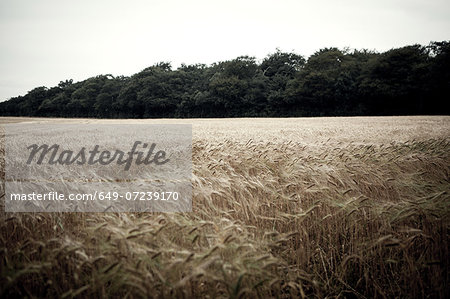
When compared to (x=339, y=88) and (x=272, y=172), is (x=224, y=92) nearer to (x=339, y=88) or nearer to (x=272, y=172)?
(x=339, y=88)

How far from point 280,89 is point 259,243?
5712 centimetres

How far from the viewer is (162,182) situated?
128 inches

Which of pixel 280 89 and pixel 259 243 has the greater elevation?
pixel 280 89

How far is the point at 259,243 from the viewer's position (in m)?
1.92

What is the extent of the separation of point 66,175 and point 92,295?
2571mm

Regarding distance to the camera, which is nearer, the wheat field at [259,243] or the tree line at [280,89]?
the wheat field at [259,243]

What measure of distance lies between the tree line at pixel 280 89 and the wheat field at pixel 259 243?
50.4m

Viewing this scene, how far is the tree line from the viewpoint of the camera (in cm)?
4406

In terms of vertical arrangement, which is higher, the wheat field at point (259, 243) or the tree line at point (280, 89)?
the tree line at point (280, 89)

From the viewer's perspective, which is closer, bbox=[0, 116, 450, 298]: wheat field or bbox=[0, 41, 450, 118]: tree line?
bbox=[0, 116, 450, 298]: wheat field

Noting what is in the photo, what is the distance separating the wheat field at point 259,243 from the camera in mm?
1530

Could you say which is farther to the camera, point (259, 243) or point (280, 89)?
point (280, 89)

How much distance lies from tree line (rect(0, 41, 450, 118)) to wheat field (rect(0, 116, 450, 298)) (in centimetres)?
5041

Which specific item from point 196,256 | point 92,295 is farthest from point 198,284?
point 92,295
